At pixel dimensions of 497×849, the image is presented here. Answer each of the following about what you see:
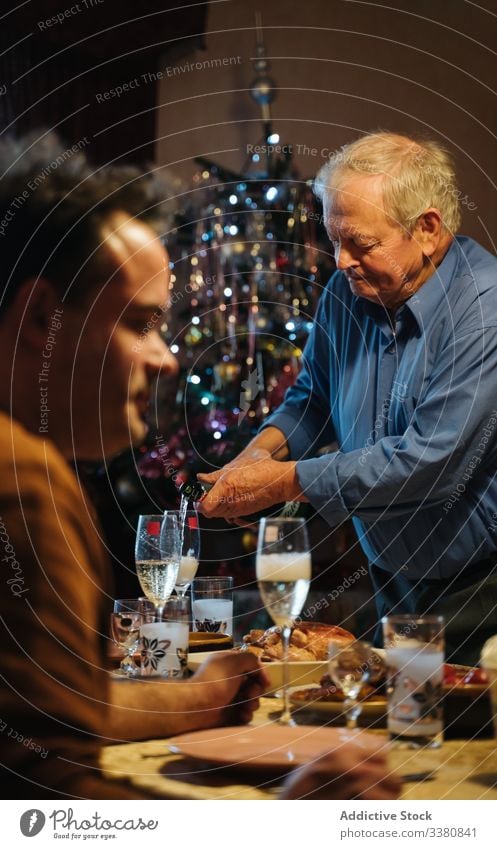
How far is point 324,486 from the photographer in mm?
2018

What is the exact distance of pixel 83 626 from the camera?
1.12 meters

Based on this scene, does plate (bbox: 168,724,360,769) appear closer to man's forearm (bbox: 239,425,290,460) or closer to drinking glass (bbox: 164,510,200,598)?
drinking glass (bbox: 164,510,200,598)

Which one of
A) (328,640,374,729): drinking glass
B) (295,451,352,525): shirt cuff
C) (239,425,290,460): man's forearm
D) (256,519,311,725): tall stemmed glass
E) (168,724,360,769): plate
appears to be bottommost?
(168,724,360,769): plate

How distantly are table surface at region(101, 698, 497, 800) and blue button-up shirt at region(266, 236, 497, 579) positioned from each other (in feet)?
2.89

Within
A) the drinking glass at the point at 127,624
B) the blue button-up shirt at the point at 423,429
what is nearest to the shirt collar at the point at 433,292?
the blue button-up shirt at the point at 423,429

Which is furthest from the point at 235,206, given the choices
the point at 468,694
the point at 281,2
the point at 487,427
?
the point at 468,694

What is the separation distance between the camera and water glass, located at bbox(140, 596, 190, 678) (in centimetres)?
140

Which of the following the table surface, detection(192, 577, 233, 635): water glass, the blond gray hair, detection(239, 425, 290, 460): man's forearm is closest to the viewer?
the table surface

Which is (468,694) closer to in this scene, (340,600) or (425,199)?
(425,199)

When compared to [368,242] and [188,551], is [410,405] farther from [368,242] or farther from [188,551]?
[188,551]

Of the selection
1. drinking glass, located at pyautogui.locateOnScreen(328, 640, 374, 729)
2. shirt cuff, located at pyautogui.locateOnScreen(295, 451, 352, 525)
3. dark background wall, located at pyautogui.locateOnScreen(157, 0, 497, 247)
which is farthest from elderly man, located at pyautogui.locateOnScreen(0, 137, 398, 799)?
dark background wall, located at pyautogui.locateOnScreen(157, 0, 497, 247)

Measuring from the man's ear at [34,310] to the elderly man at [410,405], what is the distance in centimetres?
93

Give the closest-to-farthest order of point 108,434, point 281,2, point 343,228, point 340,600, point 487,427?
point 487,427, point 343,228, point 281,2, point 108,434, point 340,600

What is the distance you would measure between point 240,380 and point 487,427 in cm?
261
